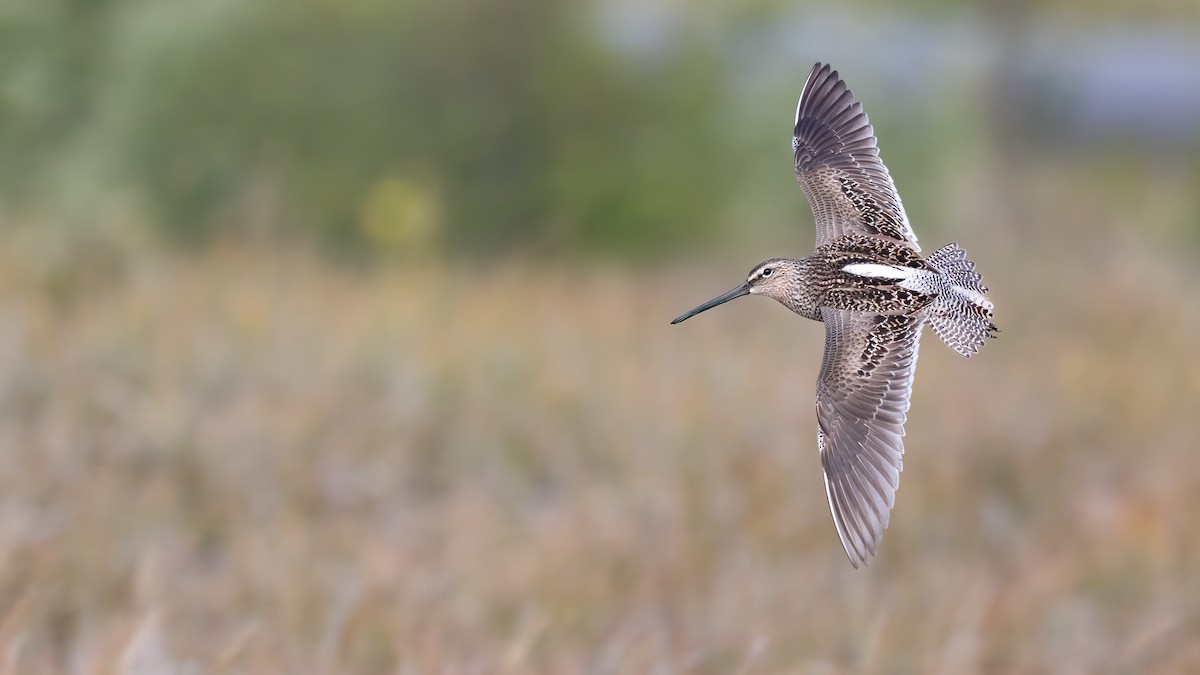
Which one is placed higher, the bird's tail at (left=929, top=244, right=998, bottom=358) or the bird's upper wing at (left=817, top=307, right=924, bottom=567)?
the bird's tail at (left=929, top=244, right=998, bottom=358)

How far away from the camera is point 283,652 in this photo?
121 inches

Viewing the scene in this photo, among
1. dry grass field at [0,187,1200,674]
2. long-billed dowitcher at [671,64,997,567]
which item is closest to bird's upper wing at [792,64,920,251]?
long-billed dowitcher at [671,64,997,567]

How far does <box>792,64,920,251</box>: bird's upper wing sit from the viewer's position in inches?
50.1

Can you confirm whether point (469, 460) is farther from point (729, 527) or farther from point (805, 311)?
point (805, 311)

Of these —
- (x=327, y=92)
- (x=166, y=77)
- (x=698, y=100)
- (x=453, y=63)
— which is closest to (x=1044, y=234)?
(x=698, y=100)

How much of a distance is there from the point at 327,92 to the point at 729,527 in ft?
13.6

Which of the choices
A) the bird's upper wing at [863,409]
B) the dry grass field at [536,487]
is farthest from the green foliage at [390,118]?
the bird's upper wing at [863,409]

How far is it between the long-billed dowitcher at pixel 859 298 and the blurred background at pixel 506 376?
58.1 inches

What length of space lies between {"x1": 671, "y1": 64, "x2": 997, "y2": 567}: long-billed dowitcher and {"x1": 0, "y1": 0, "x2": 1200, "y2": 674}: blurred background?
148 centimetres

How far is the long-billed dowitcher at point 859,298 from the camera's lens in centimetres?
113

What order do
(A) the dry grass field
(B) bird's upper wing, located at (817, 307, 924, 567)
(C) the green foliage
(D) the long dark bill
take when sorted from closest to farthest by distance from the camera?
(D) the long dark bill, (B) bird's upper wing, located at (817, 307, 924, 567), (A) the dry grass field, (C) the green foliage

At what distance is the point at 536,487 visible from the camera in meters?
4.77

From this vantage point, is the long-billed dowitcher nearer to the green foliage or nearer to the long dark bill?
the long dark bill

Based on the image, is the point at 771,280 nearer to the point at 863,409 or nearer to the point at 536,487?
the point at 863,409
